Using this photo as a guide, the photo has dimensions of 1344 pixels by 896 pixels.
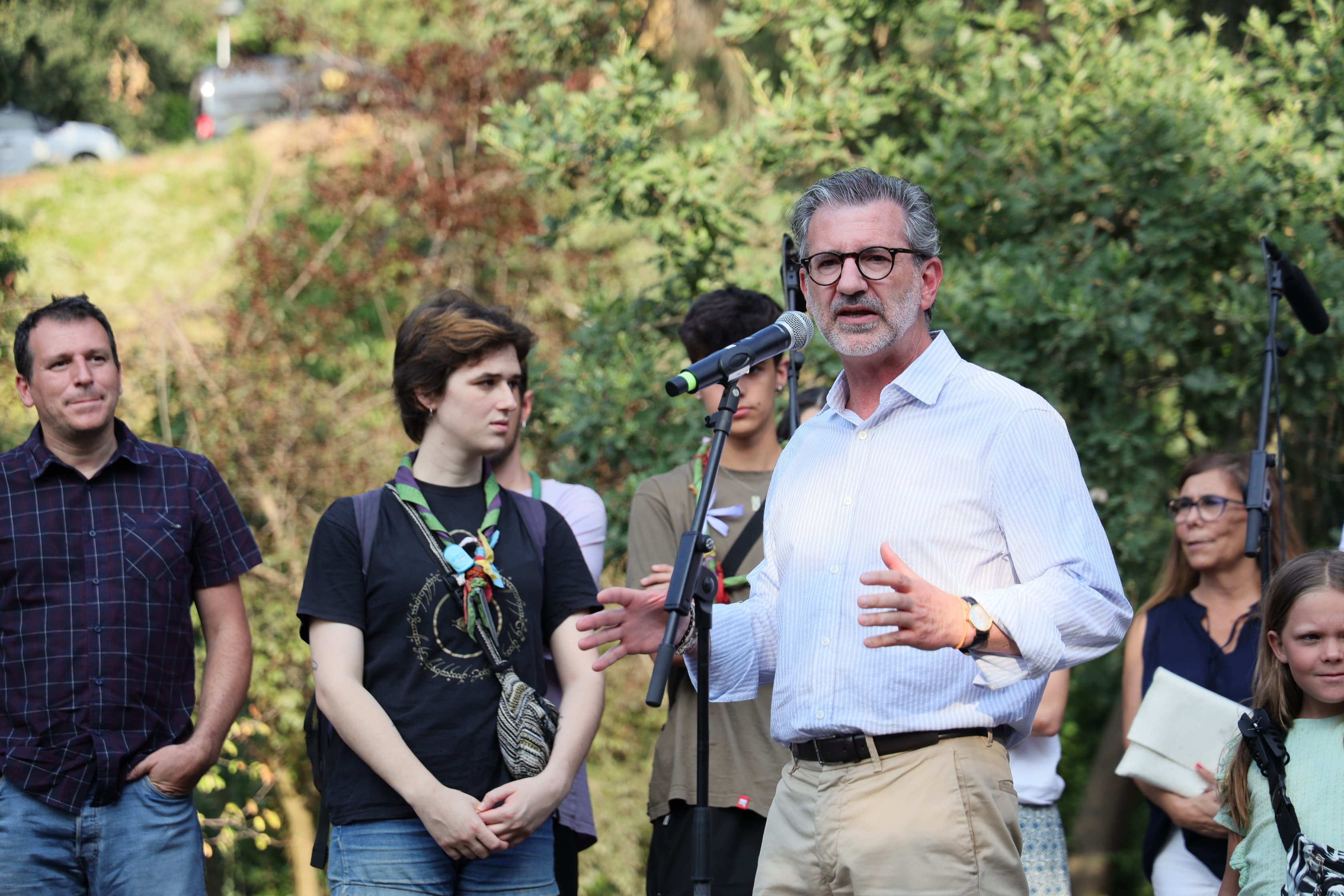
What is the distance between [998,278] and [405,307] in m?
8.39

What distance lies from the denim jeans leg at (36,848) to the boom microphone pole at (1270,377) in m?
3.27

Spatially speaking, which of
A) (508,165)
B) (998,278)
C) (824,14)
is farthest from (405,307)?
(998,278)

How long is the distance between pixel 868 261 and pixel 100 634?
89.4 inches

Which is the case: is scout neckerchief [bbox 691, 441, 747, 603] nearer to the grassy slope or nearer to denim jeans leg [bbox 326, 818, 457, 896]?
denim jeans leg [bbox 326, 818, 457, 896]

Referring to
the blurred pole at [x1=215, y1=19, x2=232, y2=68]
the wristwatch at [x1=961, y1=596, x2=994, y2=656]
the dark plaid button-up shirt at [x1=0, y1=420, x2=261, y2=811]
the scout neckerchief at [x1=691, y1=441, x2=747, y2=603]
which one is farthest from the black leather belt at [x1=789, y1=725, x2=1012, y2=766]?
A: the blurred pole at [x1=215, y1=19, x2=232, y2=68]

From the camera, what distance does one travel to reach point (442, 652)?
128 inches

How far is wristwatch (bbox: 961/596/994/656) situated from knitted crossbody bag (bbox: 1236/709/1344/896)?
3.98ft

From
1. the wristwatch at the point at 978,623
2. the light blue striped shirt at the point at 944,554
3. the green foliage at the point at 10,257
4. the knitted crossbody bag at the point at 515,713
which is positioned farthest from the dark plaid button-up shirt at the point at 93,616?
the green foliage at the point at 10,257

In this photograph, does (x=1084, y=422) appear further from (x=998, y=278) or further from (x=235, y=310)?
(x=235, y=310)

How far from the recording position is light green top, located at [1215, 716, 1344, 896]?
9.55 feet

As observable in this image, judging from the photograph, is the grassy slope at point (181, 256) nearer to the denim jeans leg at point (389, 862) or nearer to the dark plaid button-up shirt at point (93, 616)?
the dark plaid button-up shirt at point (93, 616)

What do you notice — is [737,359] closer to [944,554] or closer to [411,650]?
[944,554]

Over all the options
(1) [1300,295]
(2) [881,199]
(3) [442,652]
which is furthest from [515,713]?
(1) [1300,295]

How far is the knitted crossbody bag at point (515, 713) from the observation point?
3186 mm
